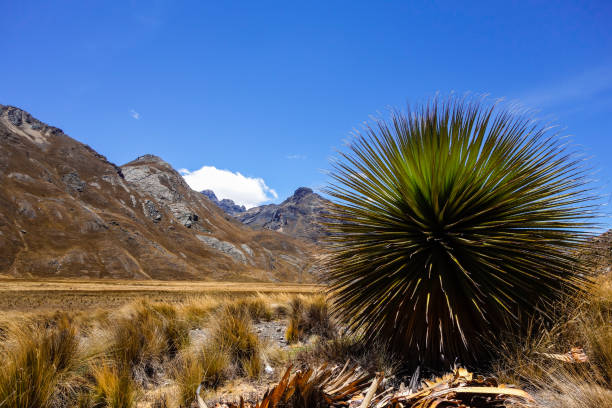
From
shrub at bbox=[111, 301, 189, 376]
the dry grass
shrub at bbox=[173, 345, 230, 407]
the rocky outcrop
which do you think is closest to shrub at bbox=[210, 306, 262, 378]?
shrub at bbox=[173, 345, 230, 407]

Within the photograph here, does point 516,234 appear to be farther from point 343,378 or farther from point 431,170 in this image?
point 343,378

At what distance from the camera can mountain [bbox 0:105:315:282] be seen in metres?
57.6

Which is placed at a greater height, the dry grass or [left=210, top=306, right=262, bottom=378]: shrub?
the dry grass

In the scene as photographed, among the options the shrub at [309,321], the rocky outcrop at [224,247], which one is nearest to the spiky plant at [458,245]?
the shrub at [309,321]

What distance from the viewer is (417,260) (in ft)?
12.4

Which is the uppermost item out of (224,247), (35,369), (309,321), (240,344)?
(35,369)

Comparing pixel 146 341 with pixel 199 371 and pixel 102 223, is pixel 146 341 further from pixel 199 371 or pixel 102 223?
pixel 102 223

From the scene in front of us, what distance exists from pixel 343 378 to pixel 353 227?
7.05 feet

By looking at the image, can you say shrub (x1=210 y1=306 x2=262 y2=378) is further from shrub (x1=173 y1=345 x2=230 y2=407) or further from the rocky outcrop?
the rocky outcrop

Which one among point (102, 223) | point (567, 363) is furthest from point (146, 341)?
point (102, 223)

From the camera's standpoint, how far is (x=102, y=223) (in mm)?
70688

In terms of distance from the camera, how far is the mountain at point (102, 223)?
189ft

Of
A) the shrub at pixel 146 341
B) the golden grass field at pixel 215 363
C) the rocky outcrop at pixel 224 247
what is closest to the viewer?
the golden grass field at pixel 215 363

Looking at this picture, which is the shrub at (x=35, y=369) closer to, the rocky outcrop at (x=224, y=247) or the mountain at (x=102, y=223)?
the mountain at (x=102, y=223)
